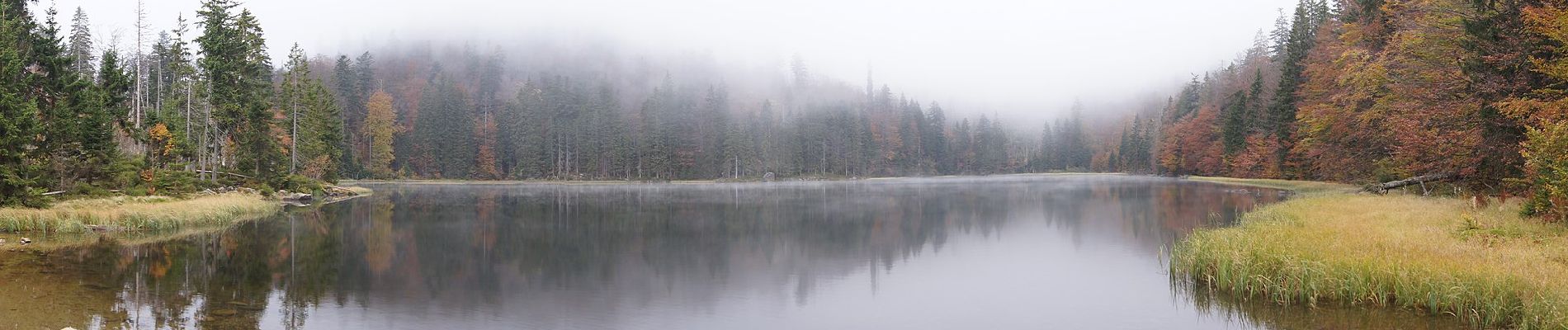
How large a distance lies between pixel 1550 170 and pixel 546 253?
24441mm

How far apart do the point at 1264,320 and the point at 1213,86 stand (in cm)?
10918

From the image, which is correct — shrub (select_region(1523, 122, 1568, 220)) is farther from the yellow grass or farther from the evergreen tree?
the evergreen tree

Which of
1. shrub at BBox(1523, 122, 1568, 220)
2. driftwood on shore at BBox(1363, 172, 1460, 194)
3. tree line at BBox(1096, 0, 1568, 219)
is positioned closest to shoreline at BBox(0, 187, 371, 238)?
shrub at BBox(1523, 122, 1568, 220)

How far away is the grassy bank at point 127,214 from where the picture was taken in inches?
996

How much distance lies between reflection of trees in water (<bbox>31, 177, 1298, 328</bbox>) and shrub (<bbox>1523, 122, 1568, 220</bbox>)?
8.96m

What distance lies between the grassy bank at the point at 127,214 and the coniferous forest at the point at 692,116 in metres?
0.96

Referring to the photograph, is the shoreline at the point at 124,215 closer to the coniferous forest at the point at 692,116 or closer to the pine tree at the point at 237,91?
the coniferous forest at the point at 692,116

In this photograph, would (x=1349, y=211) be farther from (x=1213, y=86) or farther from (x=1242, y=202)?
(x=1213, y=86)

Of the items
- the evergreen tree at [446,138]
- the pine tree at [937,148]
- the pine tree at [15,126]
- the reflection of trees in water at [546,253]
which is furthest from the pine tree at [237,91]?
the pine tree at [937,148]

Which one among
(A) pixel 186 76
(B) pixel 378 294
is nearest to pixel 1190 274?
(B) pixel 378 294

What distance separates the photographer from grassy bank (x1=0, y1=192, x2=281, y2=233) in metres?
25.3

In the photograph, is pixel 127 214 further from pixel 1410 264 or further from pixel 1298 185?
pixel 1298 185

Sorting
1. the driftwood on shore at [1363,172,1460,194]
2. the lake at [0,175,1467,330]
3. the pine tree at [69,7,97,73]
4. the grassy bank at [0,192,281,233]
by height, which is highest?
the pine tree at [69,7,97,73]

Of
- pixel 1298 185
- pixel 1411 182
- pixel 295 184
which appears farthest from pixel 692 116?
pixel 1411 182
